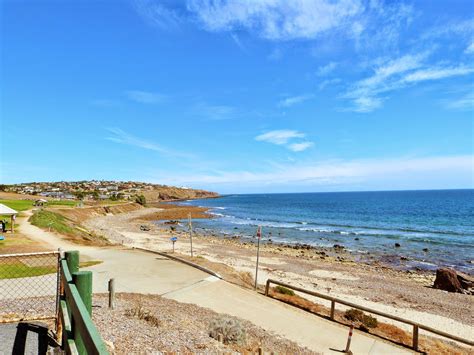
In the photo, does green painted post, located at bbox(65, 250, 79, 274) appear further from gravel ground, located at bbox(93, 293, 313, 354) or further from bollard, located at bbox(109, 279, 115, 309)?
bollard, located at bbox(109, 279, 115, 309)

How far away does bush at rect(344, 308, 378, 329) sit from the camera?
44.7 feet

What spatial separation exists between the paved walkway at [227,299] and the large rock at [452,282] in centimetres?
1484

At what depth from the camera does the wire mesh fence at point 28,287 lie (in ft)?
25.1

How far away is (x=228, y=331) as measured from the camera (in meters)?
9.26

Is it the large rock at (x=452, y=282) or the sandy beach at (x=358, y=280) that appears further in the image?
the large rock at (x=452, y=282)

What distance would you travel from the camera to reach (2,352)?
214 inches

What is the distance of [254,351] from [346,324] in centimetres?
553

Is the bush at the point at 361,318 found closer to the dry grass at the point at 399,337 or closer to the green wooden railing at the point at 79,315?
the dry grass at the point at 399,337

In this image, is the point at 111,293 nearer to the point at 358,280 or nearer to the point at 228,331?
the point at 228,331

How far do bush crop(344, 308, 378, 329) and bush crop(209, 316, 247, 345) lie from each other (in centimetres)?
641

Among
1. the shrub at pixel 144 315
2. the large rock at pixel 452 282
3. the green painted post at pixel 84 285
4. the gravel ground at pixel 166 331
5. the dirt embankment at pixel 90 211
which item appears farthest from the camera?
the dirt embankment at pixel 90 211

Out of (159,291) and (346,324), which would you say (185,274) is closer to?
(159,291)

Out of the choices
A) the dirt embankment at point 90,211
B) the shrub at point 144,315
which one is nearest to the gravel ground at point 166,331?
the shrub at point 144,315

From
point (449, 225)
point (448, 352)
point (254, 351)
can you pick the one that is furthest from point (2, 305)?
point (449, 225)
